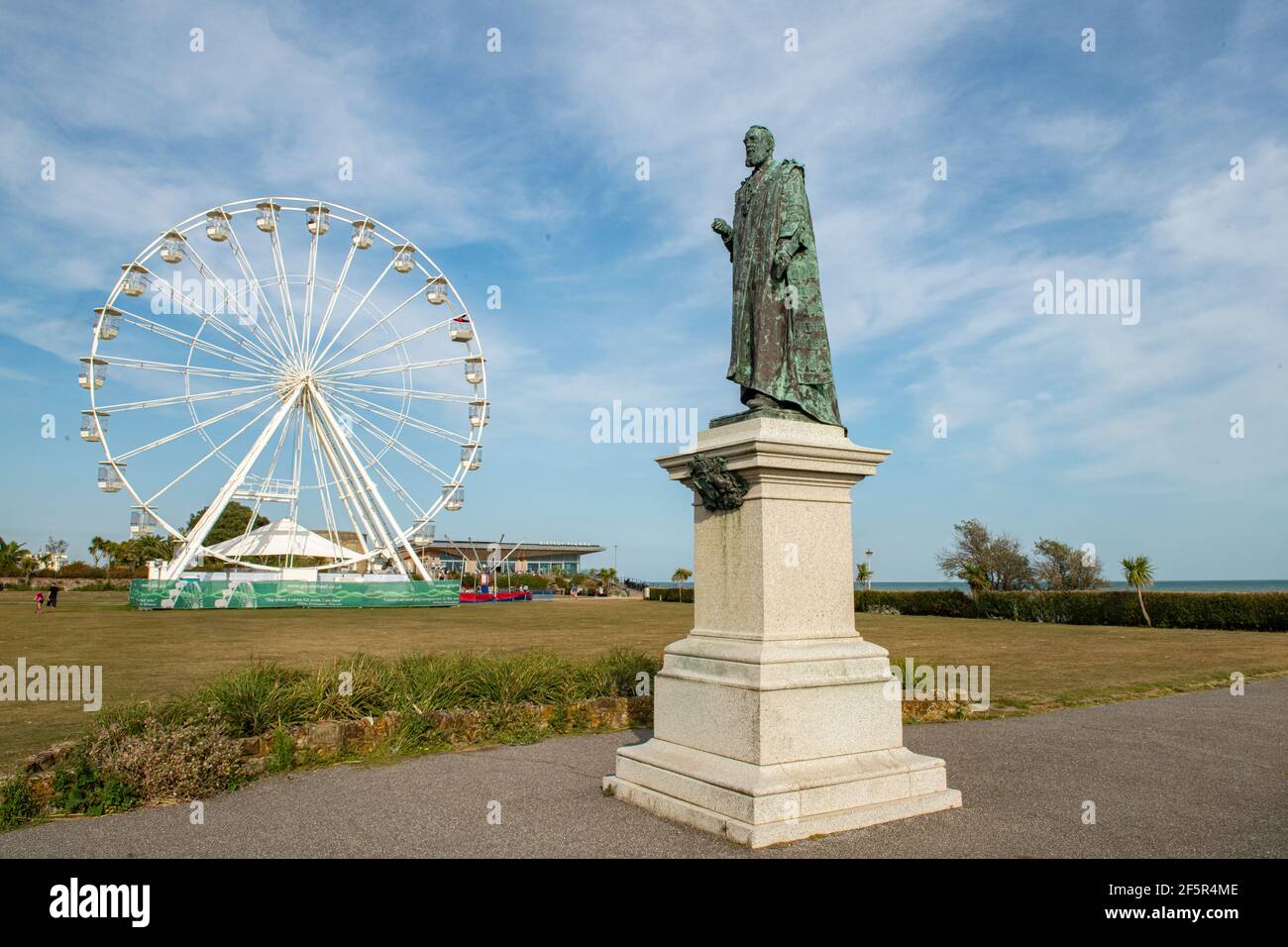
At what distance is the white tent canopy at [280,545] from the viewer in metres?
53.8

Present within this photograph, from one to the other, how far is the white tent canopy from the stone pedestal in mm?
50025

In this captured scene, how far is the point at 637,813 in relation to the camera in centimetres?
594

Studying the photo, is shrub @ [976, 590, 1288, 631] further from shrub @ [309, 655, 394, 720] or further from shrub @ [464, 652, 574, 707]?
shrub @ [309, 655, 394, 720]

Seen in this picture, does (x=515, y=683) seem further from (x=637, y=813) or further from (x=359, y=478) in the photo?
(x=359, y=478)

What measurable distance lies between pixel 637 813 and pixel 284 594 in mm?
41811

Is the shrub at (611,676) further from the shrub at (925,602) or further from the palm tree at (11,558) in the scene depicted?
the palm tree at (11,558)

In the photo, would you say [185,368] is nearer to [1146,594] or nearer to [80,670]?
[80,670]

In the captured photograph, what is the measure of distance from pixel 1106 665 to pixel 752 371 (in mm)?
14112

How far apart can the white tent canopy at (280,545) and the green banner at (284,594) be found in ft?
28.9

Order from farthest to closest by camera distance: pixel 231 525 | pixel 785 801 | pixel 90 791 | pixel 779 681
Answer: pixel 231 525 → pixel 90 791 → pixel 779 681 → pixel 785 801
